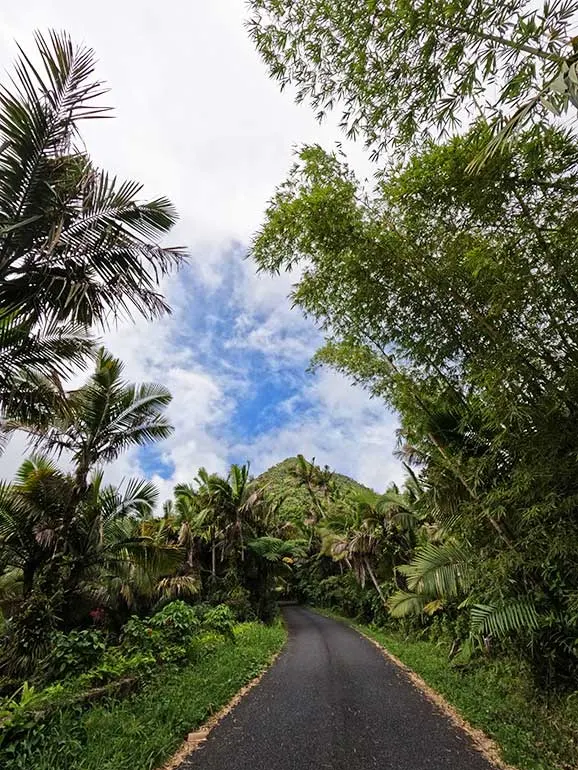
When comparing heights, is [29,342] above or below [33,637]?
above

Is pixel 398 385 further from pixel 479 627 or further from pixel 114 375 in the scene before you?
pixel 114 375

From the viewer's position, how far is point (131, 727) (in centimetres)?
426

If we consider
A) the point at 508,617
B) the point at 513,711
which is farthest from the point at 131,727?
the point at 513,711

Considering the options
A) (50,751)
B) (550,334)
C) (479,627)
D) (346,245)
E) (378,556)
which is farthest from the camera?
(378,556)

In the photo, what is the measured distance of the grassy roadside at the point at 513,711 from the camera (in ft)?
14.2

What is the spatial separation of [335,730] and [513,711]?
2.54 meters

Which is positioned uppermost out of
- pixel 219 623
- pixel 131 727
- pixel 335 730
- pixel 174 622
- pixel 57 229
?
pixel 57 229

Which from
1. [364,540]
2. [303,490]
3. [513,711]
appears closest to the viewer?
[513,711]

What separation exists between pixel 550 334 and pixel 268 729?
5115 millimetres

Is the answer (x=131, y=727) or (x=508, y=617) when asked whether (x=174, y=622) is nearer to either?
(x=131, y=727)

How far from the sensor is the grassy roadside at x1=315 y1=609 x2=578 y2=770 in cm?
432

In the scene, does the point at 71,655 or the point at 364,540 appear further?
the point at 364,540

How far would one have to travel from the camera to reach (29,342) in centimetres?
365

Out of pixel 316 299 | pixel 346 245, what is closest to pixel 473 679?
pixel 316 299
